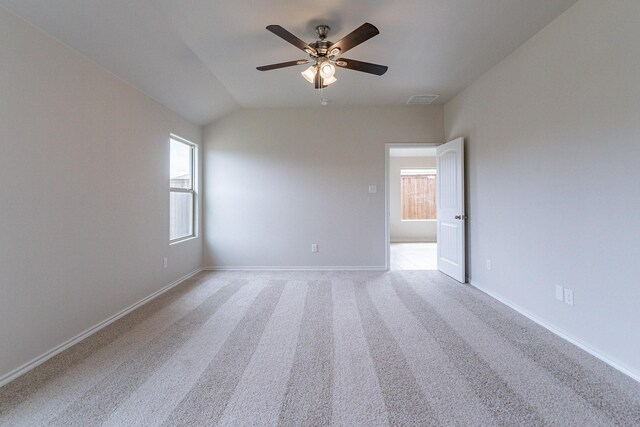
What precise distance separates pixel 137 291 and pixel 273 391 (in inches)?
84.6

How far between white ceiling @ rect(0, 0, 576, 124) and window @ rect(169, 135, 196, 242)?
2.24 ft

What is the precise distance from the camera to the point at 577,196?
6.64 ft

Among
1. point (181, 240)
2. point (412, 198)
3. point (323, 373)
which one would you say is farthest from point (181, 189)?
point (412, 198)

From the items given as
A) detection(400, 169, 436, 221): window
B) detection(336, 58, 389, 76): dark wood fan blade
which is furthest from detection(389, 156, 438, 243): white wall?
detection(336, 58, 389, 76): dark wood fan blade

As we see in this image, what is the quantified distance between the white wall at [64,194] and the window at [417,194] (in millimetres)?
6356

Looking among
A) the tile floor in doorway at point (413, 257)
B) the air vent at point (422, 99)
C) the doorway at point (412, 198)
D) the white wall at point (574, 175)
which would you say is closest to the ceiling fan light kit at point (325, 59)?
the white wall at point (574, 175)

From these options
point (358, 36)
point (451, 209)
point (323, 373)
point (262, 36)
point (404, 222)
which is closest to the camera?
point (323, 373)

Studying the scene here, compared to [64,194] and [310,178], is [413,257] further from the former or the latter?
[64,194]

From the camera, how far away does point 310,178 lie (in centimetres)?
423

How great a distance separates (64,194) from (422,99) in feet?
13.6

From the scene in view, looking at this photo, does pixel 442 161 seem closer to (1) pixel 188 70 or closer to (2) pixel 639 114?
(2) pixel 639 114

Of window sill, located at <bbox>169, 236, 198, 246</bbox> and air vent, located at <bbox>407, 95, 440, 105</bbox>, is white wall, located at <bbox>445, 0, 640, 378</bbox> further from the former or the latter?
window sill, located at <bbox>169, 236, 198, 246</bbox>

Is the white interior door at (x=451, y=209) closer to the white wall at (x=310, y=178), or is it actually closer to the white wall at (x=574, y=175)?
the white wall at (x=574, y=175)

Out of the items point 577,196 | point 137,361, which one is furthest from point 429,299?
point 137,361
